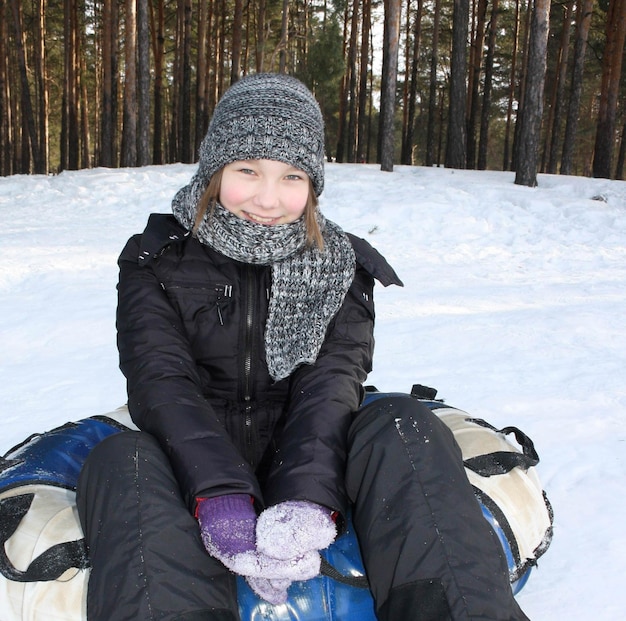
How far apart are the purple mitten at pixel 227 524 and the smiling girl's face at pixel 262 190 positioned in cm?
88

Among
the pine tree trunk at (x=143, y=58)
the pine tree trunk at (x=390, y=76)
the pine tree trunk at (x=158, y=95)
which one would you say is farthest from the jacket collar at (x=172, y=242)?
the pine tree trunk at (x=158, y=95)

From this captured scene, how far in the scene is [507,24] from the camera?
21.1 meters

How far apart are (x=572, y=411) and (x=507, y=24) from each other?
70.3 ft

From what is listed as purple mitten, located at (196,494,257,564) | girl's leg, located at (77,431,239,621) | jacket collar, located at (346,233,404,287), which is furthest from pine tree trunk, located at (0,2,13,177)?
purple mitten, located at (196,494,257,564)

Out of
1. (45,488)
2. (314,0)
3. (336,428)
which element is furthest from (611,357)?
(314,0)

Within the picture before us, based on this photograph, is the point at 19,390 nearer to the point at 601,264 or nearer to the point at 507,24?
the point at 601,264

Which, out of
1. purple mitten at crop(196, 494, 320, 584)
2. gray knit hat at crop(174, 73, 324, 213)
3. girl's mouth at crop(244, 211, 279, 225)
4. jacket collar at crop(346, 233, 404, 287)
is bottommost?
purple mitten at crop(196, 494, 320, 584)

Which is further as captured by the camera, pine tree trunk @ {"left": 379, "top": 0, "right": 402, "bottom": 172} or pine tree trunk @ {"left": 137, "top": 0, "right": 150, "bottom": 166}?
pine tree trunk @ {"left": 137, "top": 0, "right": 150, "bottom": 166}

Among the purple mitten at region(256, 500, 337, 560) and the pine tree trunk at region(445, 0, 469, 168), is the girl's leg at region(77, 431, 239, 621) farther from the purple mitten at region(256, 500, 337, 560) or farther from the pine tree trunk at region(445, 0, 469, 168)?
the pine tree trunk at region(445, 0, 469, 168)

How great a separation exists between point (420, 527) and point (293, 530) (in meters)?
0.28

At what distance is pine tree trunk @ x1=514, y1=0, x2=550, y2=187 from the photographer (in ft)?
29.6

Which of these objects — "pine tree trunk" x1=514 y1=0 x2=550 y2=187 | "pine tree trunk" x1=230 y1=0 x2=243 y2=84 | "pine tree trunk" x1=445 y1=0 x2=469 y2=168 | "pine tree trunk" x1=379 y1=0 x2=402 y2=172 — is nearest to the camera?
"pine tree trunk" x1=514 y1=0 x2=550 y2=187

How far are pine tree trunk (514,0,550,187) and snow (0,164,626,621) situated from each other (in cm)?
103

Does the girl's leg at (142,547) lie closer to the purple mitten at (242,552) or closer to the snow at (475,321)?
the purple mitten at (242,552)
